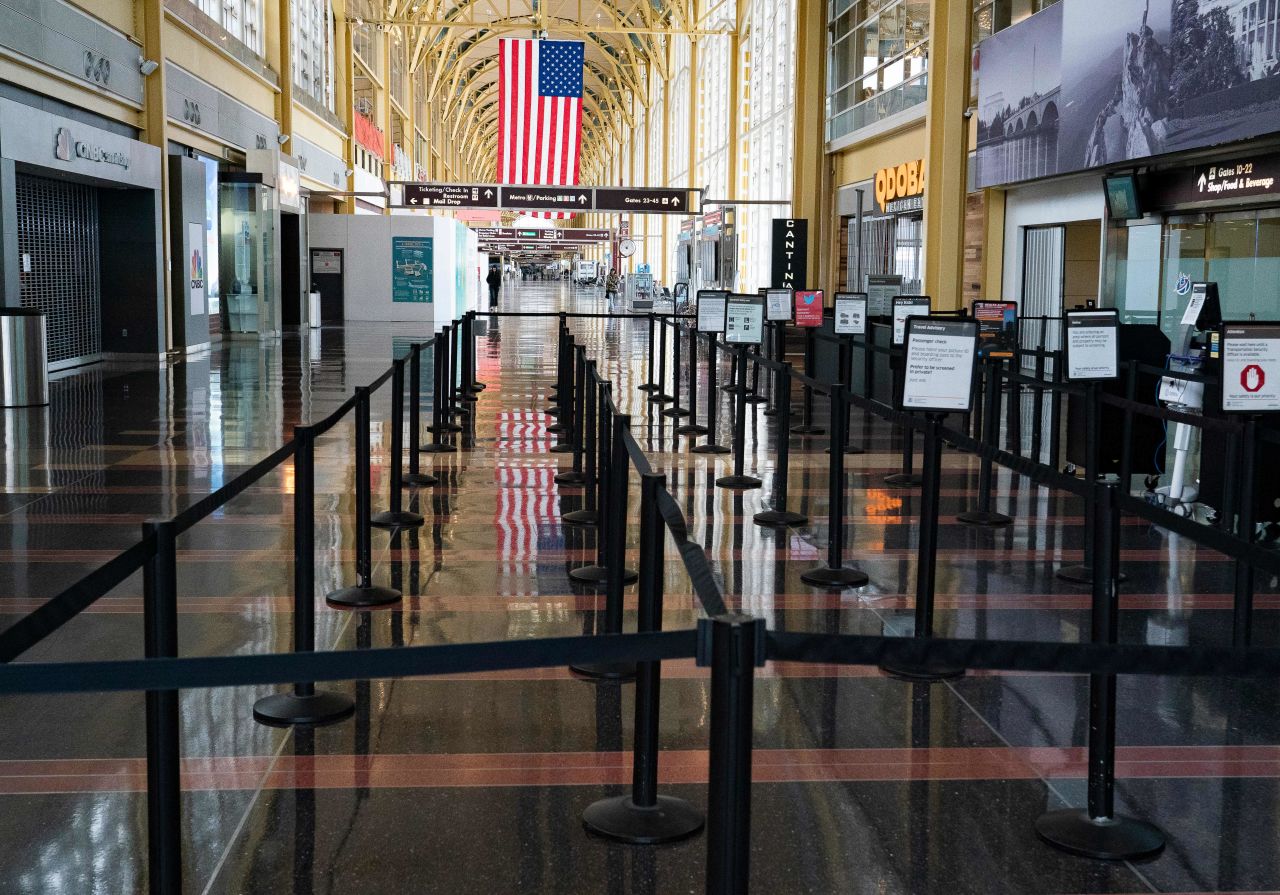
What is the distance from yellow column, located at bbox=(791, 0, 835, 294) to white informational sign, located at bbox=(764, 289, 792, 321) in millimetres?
15984

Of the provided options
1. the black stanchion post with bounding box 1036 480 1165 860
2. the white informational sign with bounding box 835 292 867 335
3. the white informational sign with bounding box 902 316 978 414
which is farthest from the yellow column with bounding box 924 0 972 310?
the black stanchion post with bounding box 1036 480 1165 860

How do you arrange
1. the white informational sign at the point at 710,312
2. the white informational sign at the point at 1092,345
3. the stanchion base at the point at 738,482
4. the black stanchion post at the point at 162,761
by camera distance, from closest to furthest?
1. the black stanchion post at the point at 162,761
2. the white informational sign at the point at 1092,345
3. the stanchion base at the point at 738,482
4. the white informational sign at the point at 710,312

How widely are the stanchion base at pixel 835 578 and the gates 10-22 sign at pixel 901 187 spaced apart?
2007cm

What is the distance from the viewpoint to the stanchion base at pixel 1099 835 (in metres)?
3.88

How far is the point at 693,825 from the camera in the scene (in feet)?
13.3

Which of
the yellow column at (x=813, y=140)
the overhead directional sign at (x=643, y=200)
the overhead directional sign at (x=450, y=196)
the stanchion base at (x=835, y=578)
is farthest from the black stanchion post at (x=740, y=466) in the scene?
the overhead directional sign at (x=643, y=200)

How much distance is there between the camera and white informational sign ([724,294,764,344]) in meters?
14.4

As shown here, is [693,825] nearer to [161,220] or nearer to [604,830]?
[604,830]

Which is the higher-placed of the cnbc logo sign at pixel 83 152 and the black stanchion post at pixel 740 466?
the cnbc logo sign at pixel 83 152

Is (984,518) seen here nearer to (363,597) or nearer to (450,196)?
(363,597)

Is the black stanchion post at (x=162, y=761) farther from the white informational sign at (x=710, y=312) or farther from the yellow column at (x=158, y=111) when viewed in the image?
the yellow column at (x=158, y=111)

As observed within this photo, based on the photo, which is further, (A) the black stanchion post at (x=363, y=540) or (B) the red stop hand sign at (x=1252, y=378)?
(A) the black stanchion post at (x=363, y=540)

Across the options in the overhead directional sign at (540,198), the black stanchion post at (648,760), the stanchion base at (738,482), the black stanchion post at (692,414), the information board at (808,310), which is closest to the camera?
the black stanchion post at (648,760)

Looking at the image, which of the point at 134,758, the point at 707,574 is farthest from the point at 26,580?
the point at 707,574
